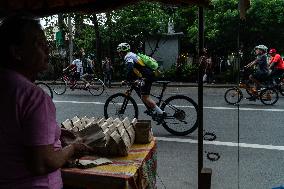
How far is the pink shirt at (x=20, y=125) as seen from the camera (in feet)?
5.32

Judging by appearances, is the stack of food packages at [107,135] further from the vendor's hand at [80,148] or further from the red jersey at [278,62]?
the red jersey at [278,62]

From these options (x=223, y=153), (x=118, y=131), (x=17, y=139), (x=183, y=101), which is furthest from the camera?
(x=183, y=101)

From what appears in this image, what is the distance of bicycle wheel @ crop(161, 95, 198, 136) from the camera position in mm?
8086

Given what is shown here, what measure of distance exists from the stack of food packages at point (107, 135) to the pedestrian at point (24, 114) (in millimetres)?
510

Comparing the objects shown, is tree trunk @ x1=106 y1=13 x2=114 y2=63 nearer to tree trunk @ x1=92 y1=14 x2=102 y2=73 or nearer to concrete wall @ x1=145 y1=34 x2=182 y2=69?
tree trunk @ x1=92 y1=14 x2=102 y2=73

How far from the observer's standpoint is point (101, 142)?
243 centimetres

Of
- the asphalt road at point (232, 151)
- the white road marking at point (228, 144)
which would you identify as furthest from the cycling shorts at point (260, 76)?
the white road marking at point (228, 144)

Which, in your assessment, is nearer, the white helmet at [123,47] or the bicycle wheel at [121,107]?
the white helmet at [123,47]

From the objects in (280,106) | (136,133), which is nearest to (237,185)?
(136,133)

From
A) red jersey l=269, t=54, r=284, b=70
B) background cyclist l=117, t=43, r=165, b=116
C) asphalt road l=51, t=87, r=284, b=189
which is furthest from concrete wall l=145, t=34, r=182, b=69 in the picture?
background cyclist l=117, t=43, r=165, b=116

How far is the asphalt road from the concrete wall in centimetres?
1439

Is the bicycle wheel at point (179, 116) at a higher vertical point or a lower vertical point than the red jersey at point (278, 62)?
lower

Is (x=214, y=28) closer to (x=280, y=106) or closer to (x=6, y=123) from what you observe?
(x=280, y=106)

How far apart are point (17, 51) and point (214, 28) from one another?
2329 centimetres
